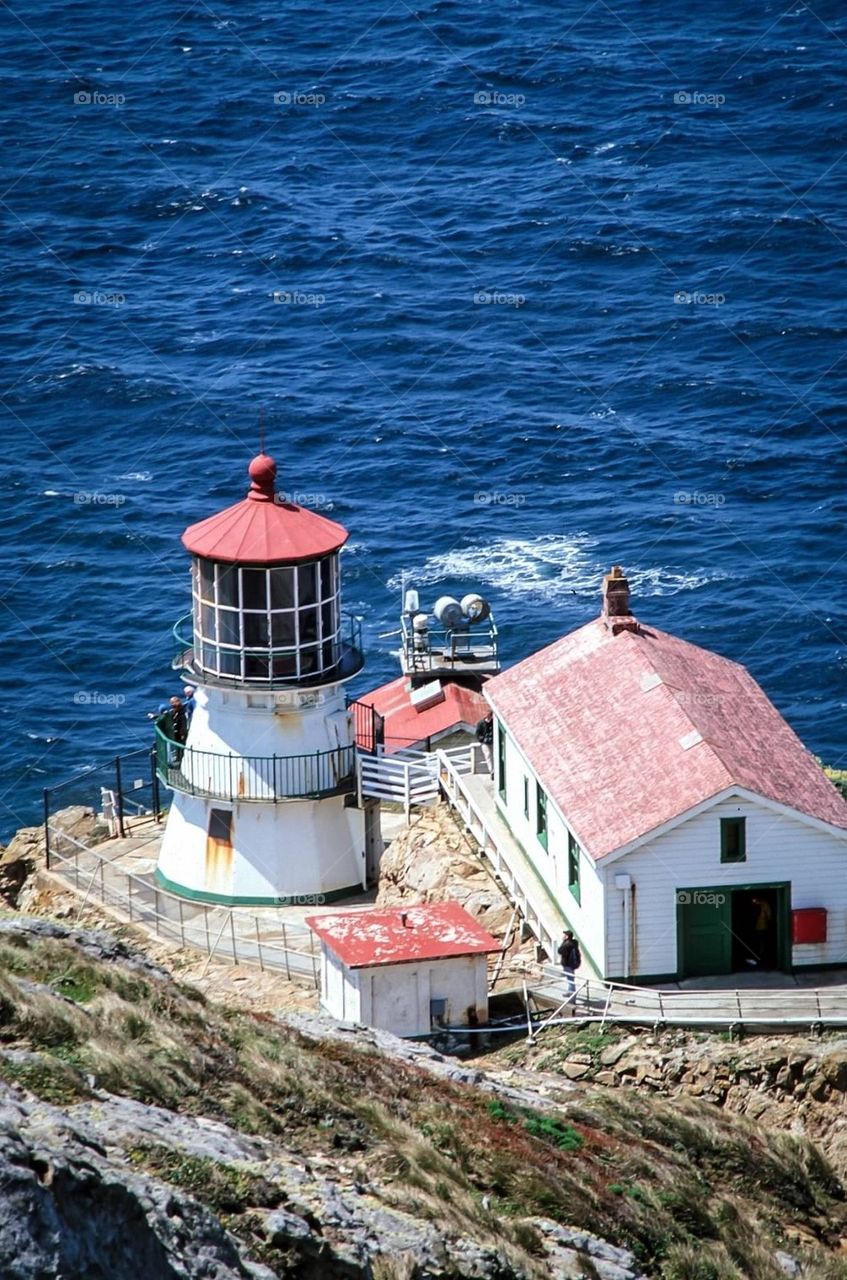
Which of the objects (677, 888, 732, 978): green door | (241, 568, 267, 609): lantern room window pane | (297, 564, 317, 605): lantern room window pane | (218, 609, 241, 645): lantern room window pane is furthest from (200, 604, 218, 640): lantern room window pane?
(677, 888, 732, 978): green door

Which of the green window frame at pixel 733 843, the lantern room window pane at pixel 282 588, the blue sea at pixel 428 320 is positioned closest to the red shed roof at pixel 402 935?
the green window frame at pixel 733 843

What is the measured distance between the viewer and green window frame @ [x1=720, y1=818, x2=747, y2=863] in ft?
126

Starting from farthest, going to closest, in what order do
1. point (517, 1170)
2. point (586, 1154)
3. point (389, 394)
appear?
1. point (389, 394)
2. point (586, 1154)
3. point (517, 1170)

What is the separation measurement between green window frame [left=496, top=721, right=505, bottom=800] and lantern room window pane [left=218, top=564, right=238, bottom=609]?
604 centimetres

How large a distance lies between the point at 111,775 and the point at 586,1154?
1447 inches

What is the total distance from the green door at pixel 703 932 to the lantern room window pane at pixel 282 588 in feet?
37.4

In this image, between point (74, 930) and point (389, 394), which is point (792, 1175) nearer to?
point (74, 930)

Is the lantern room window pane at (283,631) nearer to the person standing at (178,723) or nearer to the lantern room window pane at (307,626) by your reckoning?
the lantern room window pane at (307,626)

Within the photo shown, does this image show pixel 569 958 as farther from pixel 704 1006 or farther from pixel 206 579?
pixel 206 579

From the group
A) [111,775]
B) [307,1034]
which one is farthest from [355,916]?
[111,775]

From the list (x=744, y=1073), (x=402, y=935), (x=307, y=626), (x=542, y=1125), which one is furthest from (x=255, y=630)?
(x=542, y=1125)

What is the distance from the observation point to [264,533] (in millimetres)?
45312

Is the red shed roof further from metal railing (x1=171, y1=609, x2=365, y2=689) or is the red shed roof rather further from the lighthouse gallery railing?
metal railing (x1=171, y1=609, x2=365, y2=689)

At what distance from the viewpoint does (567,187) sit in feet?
361
